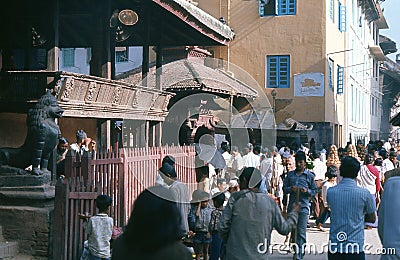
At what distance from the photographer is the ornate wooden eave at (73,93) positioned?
37.8 feet

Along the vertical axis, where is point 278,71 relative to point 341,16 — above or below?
below

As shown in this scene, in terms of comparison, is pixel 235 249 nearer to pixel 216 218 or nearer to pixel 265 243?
pixel 265 243

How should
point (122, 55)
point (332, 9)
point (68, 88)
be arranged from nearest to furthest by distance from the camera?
point (68, 88)
point (122, 55)
point (332, 9)

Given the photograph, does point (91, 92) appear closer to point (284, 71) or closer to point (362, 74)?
point (284, 71)

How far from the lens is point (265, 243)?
20.2ft

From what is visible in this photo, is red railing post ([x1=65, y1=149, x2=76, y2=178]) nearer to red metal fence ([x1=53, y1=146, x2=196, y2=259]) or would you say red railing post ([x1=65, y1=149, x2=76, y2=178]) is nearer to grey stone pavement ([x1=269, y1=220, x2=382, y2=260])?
red metal fence ([x1=53, y1=146, x2=196, y2=259])

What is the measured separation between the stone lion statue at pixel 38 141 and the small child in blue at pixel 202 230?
2439mm

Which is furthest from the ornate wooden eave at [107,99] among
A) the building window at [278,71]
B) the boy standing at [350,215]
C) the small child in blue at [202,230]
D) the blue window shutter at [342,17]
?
the blue window shutter at [342,17]

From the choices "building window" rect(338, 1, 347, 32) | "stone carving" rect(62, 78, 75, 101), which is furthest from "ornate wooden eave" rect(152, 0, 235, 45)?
"building window" rect(338, 1, 347, 32)

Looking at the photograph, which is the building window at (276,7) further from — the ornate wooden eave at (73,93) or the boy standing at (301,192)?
the boy standing at (301,192)

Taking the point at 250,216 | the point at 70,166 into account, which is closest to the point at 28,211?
the point at 70,166

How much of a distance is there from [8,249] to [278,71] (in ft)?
60.7

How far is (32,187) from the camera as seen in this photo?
9.36m

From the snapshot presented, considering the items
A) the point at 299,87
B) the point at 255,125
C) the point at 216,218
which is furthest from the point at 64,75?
the point at 299,87
